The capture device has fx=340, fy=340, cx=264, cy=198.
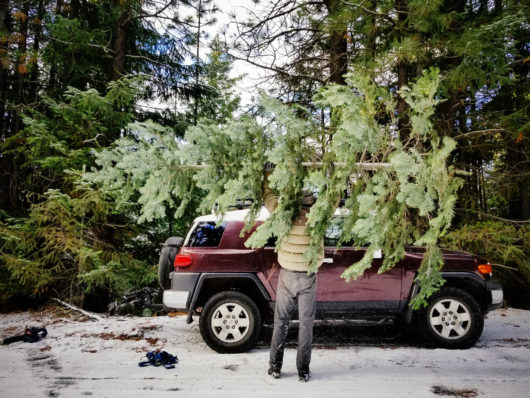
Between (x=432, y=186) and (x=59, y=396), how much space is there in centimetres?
398

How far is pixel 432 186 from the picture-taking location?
249cm

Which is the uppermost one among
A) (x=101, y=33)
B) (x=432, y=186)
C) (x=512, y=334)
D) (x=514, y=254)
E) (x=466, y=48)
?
(x=101, y=33)

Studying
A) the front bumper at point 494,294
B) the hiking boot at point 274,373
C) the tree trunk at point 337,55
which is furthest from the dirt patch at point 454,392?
the tree trunk at point 337,55

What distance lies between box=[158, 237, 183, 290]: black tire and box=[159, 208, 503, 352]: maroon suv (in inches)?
4.7

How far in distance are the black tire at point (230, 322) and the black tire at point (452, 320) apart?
242 centimetres

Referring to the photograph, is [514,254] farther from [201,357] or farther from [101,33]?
[101,33]

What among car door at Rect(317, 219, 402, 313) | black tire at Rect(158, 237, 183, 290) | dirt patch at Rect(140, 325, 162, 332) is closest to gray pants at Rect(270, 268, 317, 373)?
car door at Rect(317, 219, 402, 313)

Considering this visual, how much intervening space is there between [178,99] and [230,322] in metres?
6.87

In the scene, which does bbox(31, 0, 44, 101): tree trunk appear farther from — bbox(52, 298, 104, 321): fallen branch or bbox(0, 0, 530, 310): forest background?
bbox(52, 298, 104, 321): fallen branch

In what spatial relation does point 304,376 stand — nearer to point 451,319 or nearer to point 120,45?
point 451,319

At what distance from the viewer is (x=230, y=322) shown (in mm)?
4707

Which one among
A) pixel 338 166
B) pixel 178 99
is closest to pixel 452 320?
pixel 338 166

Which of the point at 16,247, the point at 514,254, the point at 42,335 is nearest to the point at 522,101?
the point at 514,254

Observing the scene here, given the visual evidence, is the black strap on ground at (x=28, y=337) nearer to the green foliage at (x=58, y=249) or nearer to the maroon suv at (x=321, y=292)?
the green foliage at (x=58, y=249)
